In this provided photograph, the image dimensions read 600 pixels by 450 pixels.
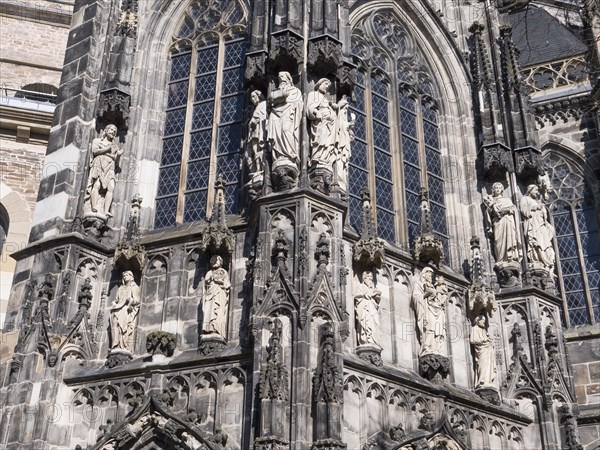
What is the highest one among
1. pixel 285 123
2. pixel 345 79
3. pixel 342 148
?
pixel 345 79

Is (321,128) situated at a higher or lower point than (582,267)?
lower

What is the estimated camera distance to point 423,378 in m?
13.6

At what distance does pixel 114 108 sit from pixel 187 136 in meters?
1.22

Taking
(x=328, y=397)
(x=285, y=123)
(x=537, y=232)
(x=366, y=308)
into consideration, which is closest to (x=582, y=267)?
(x=537, y=232)

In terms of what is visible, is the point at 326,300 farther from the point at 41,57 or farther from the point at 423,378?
the point at 41,57

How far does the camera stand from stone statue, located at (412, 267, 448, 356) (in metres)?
13.9

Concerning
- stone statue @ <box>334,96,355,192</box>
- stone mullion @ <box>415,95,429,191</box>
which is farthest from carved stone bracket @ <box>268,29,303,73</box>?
stone mullion @ <box>415,95,429,191</box>

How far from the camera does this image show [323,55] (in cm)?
1407

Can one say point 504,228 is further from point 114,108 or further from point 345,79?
point 114,108

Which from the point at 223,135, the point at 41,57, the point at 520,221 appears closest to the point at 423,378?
the point at 520,221

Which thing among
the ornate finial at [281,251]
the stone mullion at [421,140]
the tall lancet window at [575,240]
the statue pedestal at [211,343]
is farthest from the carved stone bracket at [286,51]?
the tall lancet window at [575,240]

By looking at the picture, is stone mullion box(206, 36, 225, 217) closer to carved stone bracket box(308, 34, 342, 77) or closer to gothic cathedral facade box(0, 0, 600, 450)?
gothic cathedral facade box(0, 0, 600, 450)

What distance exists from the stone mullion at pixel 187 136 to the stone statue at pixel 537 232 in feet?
18.2

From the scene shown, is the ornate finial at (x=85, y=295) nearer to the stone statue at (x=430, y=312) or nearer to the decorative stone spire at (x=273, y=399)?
the decorative stone spire at (x=273, y=399)
